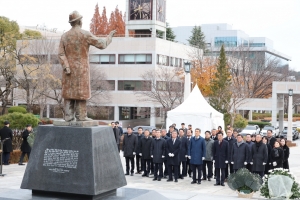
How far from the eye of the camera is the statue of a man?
37.8 feet

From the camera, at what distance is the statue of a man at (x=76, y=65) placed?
37.8 feet

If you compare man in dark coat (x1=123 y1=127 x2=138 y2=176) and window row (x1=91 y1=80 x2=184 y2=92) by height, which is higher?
window row (x1=91 y1=80 x2=184 y2=92)

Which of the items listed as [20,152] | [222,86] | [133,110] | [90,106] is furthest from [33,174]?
[133,110]

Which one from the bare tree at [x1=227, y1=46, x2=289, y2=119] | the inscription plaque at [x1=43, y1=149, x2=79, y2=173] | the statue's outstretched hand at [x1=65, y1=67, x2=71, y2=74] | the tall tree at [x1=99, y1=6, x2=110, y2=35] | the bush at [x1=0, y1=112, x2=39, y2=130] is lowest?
the inscription plaque at [x1=43, y1=149, x2=79, y2=173]

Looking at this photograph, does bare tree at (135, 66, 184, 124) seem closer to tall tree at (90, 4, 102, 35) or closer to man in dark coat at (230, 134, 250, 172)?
man in dark coat at (230, 134, 250, 172)

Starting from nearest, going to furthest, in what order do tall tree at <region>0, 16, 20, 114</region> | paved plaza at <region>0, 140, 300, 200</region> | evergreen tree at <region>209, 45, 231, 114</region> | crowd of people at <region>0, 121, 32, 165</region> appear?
paved plaza at <region>0, 140, 300, 200</region> < crowd of people at <region>0, 121, 32, 165</region> < tall tree at <region>0, 16, 20, 114</region> < evergreen tree at <region>209, 45, 231, 114</region>

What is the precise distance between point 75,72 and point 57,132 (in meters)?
1.46

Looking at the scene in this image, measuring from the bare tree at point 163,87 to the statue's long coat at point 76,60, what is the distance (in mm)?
32681

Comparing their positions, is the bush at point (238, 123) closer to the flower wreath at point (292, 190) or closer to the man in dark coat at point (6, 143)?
the man in dark coat at point (6, 143)

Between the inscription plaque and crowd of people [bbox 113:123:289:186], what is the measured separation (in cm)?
677

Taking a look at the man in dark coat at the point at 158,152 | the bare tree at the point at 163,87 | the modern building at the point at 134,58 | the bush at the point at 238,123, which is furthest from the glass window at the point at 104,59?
the man in dark coat at the point at 158,152

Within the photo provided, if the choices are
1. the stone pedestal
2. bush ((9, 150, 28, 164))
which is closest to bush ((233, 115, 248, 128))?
bush ((9, 150, 28, 164))

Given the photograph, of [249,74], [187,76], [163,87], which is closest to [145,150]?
[187,76]

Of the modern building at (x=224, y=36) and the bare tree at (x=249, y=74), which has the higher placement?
the modern building at (x=224, y=36)
